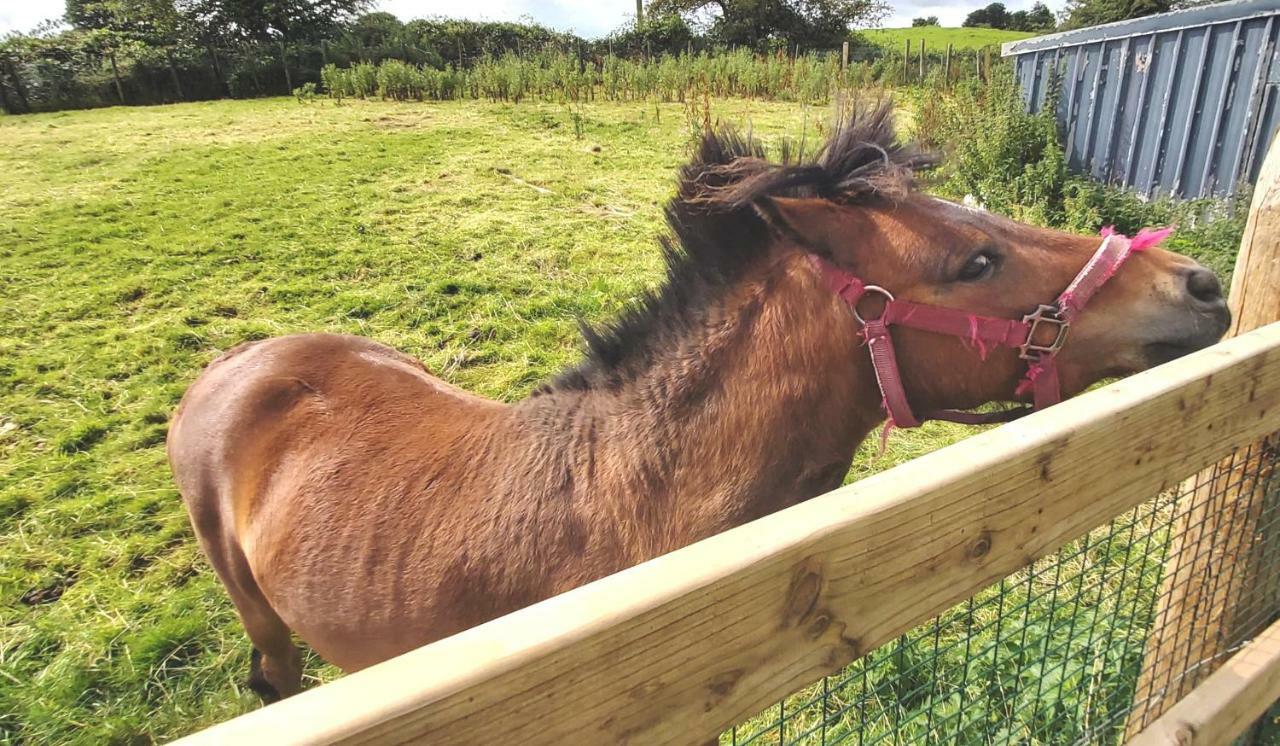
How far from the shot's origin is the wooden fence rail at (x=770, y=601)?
655 millimetres

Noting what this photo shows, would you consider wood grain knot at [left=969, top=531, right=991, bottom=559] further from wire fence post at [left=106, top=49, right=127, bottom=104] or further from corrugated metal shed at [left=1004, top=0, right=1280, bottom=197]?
wire fence post at [left=106, top=49, right=127, bottom=104]

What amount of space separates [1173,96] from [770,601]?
8.53 metres

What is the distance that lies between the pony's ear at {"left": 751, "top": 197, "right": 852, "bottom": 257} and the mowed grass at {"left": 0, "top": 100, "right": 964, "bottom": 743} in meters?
0.80

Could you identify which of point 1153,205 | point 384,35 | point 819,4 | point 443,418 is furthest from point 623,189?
point 819,4

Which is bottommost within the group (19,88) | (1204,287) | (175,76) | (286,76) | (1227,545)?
(1227,545)

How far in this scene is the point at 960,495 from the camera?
1001 mm

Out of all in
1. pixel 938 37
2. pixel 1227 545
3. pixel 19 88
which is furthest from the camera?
pixel 938 37

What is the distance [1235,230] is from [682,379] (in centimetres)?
593

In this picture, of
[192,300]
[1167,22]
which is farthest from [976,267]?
[1167,22]

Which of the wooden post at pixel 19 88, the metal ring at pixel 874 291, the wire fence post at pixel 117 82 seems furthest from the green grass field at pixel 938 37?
the metal ring at pixel 874 291

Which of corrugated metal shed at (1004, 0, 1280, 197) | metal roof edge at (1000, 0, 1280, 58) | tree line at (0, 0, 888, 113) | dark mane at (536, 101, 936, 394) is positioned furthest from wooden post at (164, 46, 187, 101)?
dark mane at (536, 101, 936, 394)

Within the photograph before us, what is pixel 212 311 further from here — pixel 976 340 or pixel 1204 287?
pixel 1204 287

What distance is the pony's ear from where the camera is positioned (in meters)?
1.78

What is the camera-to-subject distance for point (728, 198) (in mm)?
1777
